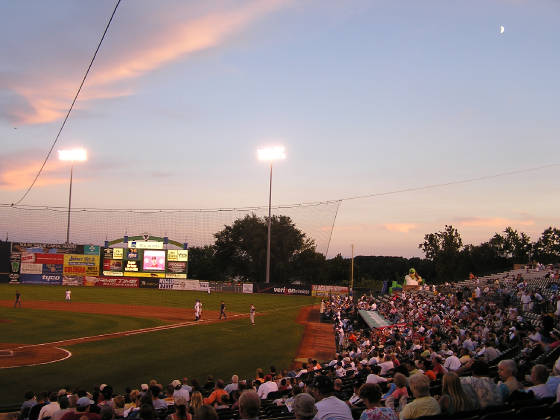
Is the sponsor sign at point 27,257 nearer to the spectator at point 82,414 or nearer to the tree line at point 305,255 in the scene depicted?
the tree line at point 305,255

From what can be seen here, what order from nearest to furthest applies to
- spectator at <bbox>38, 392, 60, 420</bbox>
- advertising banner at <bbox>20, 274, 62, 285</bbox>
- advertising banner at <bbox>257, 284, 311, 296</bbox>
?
spectator at <bbox>38, 392, 60, 420</bbox> → advertising banner at <bbox>20, 274, 62, 285</bbox> → advertising banner at <bbox>257, 284, 311, 296</bbox>

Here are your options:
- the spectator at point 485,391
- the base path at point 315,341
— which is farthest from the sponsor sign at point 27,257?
the spectator at point 485,391

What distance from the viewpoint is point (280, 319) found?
126 ft

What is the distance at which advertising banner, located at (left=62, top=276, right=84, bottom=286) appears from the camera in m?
66.8

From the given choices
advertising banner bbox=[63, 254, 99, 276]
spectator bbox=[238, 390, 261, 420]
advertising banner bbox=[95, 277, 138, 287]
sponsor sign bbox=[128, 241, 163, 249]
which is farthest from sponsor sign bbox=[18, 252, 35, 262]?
spectator bbox=[238, 390, 261, 420]

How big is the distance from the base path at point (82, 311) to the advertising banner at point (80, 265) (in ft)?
85.5

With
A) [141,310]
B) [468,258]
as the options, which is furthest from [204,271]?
[141,310]

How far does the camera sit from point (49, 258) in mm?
66750

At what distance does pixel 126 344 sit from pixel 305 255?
7013 centimetres

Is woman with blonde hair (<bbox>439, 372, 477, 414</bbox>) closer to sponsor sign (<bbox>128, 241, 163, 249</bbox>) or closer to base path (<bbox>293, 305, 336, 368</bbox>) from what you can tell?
base path (<bbox>293, 305, 336, 368</bbox>)

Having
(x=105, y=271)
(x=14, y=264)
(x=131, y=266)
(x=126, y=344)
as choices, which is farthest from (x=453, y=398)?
(x=14, y=264)

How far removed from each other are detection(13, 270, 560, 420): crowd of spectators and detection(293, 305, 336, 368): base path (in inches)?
51.4

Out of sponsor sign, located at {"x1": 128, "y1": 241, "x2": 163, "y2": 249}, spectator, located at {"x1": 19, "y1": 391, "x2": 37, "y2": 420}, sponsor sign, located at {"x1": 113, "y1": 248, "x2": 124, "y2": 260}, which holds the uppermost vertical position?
sponsor sign, located at {"x1": 128, "y1": 241, "x2": 163, "y2": 249}

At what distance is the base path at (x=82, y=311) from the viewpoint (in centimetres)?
2002
